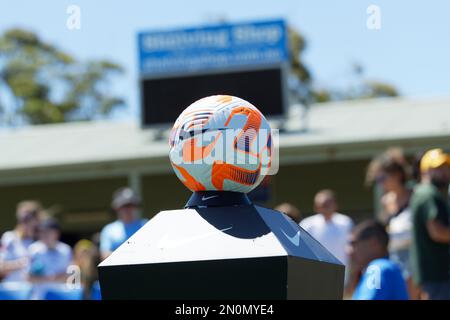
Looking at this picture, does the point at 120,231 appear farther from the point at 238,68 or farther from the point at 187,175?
the point at 238,68

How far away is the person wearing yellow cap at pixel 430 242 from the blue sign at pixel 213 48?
8.93 meters

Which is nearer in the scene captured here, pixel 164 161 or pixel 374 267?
pixel 374 267

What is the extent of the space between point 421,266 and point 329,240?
2377 mm

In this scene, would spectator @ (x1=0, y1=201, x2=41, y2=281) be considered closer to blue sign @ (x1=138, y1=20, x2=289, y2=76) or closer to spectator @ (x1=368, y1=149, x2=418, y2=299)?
spectator @ (x1=368, y1=149, x2=418, y2=299)

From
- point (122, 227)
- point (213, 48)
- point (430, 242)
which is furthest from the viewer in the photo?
point (213, 48)

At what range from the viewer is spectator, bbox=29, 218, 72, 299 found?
999cm

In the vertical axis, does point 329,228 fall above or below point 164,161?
below

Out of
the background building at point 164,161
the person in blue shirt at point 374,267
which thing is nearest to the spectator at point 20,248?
the background building at point 164,161

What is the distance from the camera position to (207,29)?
16219 millimetres

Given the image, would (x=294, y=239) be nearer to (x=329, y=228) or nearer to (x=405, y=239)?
(x=405, y=239)

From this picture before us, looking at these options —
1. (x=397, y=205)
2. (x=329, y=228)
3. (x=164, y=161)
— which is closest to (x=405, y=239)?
(x=397, y=205)

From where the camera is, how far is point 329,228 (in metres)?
8.52

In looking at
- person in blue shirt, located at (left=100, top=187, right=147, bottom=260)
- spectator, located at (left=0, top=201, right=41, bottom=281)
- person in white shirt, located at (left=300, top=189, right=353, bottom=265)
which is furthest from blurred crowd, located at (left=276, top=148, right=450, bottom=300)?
spectator, located at (left=0, top=201, right=41, bottom=281)

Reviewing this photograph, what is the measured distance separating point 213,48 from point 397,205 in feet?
30.1
